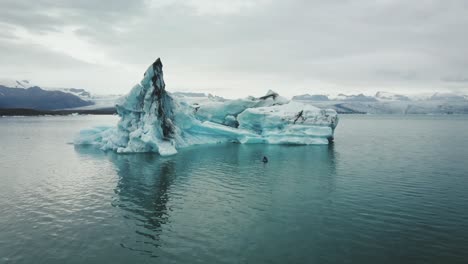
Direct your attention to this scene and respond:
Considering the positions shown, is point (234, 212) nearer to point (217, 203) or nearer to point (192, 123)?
point (217, 203)

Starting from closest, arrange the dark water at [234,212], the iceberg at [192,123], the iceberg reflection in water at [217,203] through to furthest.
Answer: the dark water at [234,212] → the iceberg reflection in water at [217,203] → the iceberg at [192,123]

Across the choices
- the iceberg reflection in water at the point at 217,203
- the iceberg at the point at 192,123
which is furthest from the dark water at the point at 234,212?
the iceberg at the point at 192,123

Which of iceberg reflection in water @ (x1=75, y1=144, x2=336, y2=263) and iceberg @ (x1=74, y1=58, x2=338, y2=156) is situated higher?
iceberg @ (x1=74, y1=58, x2=338, y2=156)

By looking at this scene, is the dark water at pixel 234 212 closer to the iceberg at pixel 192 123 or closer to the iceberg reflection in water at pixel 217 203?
the iceberg reflection in water at pixel 217 203

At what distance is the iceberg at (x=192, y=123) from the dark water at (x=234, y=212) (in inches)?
370

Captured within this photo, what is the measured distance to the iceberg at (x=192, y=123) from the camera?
41.2m

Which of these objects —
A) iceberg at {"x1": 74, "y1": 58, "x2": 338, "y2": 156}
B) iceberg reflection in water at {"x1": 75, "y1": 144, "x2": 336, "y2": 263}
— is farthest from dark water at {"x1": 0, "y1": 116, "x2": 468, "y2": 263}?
iceberg at {"x1": 74, "y1": 58, "x2": 338, "y2": 156}

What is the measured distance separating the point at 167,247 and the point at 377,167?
79.3 feet

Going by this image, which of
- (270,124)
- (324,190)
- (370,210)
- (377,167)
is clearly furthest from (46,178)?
(270,124)

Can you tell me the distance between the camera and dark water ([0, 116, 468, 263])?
13016mm

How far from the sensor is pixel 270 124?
51.8 m

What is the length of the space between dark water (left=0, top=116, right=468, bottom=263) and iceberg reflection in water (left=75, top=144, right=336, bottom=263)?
0.26 feet

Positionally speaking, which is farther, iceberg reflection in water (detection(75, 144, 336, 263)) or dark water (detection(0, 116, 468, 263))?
iceberg reflection in water (detection(75, 144, 336, 263))

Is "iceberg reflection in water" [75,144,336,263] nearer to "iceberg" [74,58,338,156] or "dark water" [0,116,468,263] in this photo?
"dark water" [0,116,468,263]
